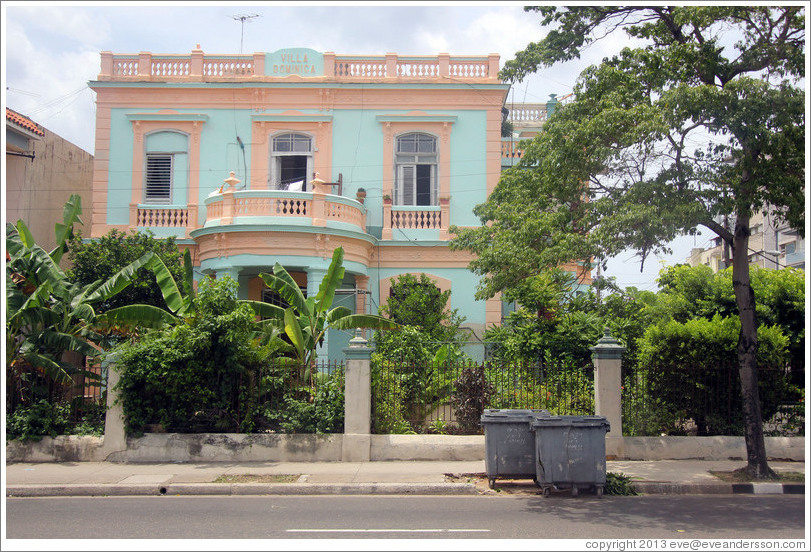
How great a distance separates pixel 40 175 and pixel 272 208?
8630 millimetres


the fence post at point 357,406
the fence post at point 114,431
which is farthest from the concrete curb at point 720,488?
the fence post at point 114,431

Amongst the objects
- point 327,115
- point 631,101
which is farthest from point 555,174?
point 327,115

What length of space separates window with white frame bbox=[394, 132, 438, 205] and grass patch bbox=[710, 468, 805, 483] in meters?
11.1

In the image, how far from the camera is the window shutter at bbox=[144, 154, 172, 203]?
779 inches

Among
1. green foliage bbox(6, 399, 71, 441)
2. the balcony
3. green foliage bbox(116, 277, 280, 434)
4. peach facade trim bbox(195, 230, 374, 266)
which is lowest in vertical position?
green foliage bbox(6, 399, 71, 441)

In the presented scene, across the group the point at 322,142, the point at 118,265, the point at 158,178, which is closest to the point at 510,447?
the point at 118,265

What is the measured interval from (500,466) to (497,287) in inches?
156

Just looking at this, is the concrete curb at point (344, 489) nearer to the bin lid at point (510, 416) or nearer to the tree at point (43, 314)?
the bin lid at point (510, 416)

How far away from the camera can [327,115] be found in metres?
19.6

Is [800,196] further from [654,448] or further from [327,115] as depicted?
[327,115]

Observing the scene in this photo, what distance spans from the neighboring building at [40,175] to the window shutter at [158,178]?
84.7 inches

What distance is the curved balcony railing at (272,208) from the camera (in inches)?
679

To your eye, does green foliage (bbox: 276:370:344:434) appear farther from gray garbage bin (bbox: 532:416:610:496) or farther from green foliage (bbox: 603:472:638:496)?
green foliage (bbox: 603:472:638:496)

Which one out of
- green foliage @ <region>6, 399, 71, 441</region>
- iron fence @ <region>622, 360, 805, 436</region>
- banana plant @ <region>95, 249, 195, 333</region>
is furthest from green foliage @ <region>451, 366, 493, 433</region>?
green foliage @ <region>6, 399, 71, 441</region>
